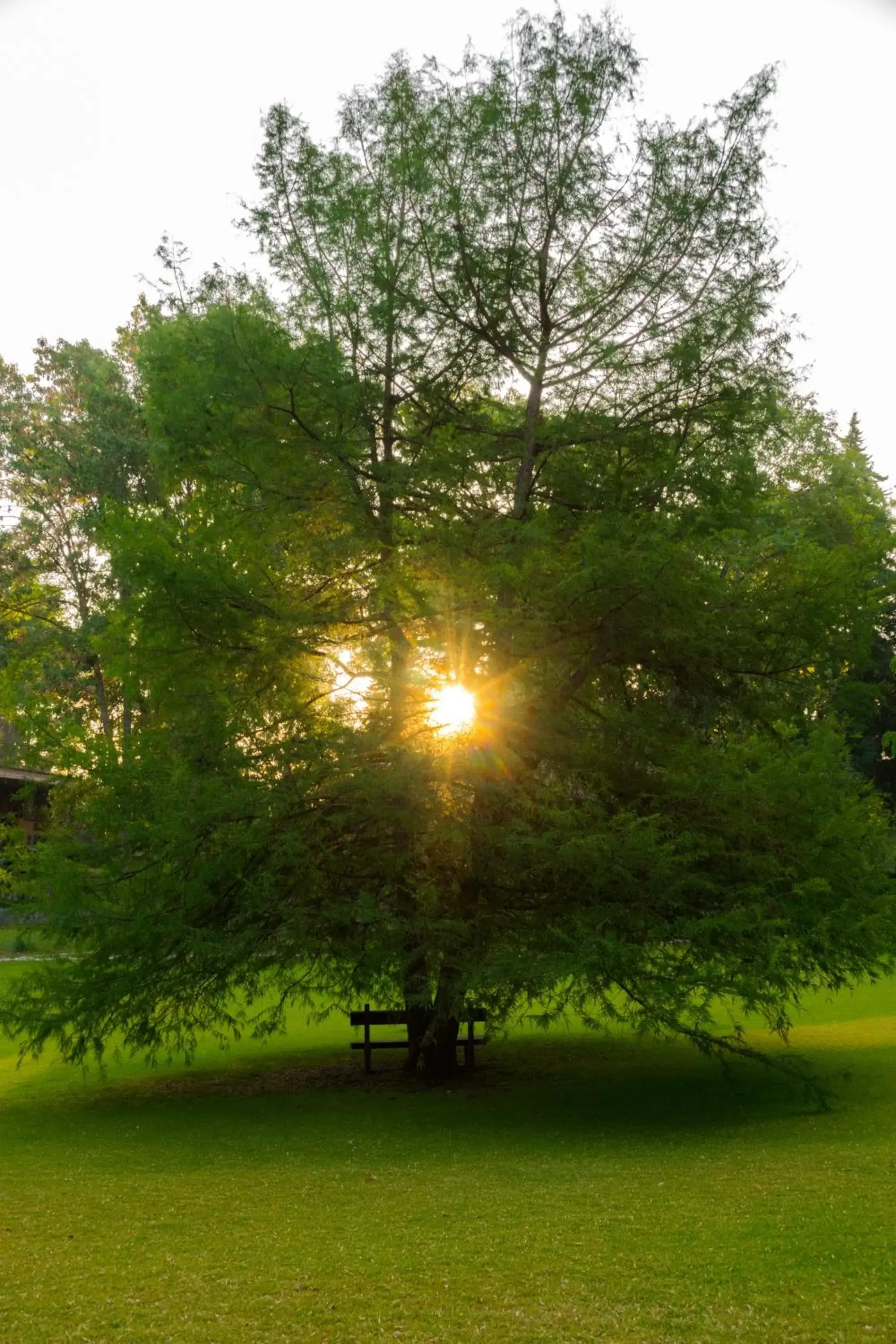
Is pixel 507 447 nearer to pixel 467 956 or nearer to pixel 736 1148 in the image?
pixel 467 956

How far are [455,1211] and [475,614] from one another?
547cm

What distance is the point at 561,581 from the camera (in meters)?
11.1

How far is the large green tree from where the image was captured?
1095 centimetres

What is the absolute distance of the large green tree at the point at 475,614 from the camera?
10.9 meters

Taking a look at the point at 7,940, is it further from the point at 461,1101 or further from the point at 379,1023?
the point at 461,1101

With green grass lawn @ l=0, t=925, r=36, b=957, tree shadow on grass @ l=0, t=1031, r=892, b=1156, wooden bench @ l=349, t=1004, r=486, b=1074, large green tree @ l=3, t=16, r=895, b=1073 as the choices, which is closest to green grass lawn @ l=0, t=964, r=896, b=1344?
tree shadow on grass @ l=0, t=1031, r=892, b=1156

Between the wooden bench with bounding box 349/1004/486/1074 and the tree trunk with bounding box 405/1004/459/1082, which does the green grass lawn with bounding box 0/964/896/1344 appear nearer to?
the wooden bench with bounding box 349/1004/486/1074

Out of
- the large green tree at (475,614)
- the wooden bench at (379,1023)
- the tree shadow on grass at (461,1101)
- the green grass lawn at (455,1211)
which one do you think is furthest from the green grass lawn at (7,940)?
the green grass lawn at (455,1211)

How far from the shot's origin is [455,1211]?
7.44m

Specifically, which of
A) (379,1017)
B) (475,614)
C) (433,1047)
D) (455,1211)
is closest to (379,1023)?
(379,1017)

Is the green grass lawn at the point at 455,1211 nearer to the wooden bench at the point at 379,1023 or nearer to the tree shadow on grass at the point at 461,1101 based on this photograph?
the tree shadow on grass at the point at 461,1101

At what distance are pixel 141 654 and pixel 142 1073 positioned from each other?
213 inches

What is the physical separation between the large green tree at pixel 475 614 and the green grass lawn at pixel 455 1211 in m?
1.03

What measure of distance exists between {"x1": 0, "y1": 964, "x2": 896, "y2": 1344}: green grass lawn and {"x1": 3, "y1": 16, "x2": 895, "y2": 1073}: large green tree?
3.38 ft
